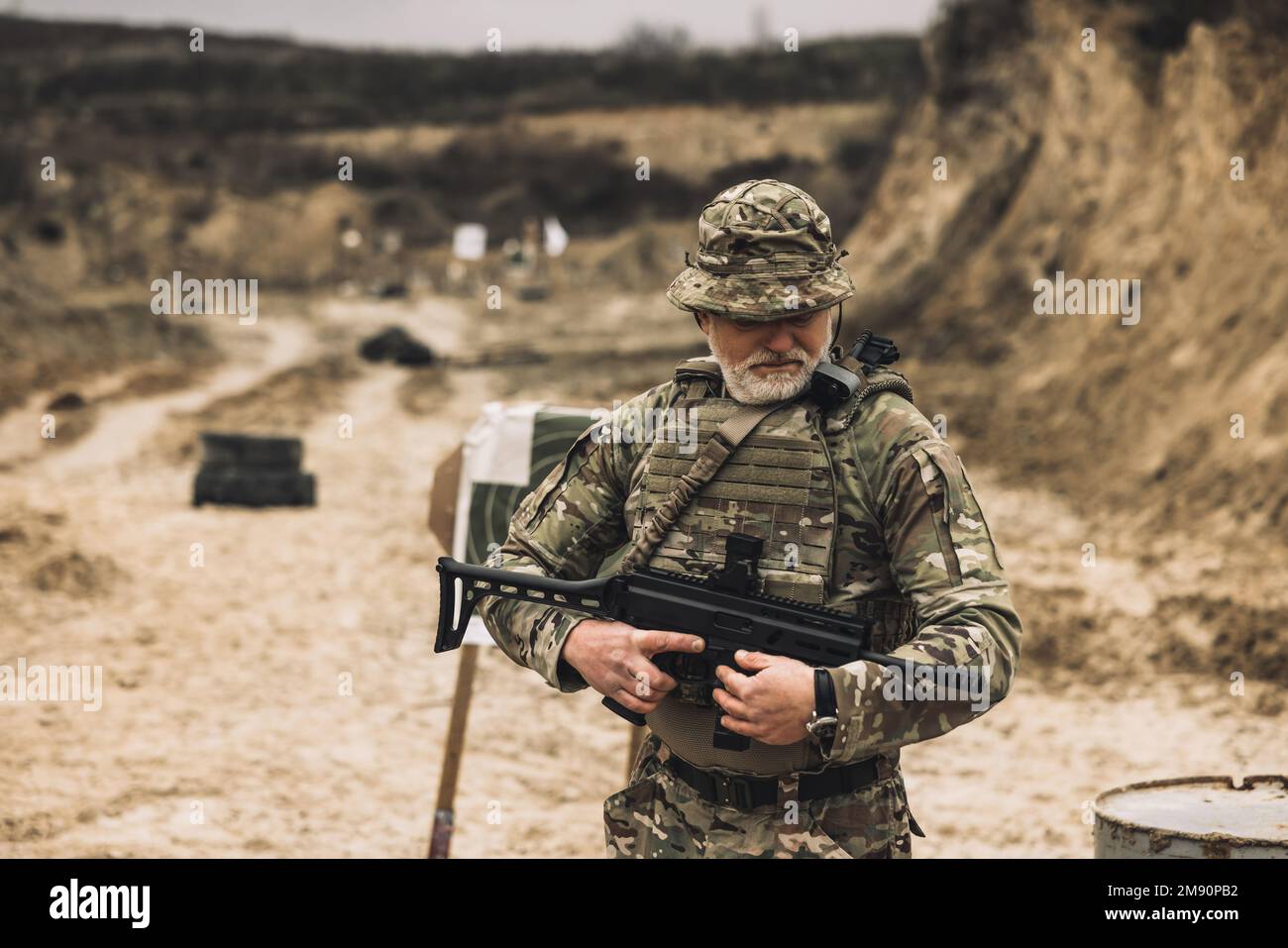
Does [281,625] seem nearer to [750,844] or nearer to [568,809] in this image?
[568,809]

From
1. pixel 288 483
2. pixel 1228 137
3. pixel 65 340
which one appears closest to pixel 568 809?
pixel 288 483

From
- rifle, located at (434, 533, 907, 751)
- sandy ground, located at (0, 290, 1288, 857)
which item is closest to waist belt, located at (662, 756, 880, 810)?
rifle, located at (434, 533, 907, 751)

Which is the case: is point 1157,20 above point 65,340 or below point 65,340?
above

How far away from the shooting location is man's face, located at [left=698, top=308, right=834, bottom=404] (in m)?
3.00

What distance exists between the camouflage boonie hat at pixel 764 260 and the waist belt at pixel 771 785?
37.7 inches

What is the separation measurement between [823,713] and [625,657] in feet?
1.58

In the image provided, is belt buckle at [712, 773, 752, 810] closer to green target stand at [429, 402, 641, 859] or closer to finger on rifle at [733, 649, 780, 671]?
finger on rifle at [733, 649, 780, 671]

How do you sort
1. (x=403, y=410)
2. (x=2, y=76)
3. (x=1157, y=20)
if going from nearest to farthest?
(x=1157, y=20) → (x=403, y=410) → (x=2, y=76)

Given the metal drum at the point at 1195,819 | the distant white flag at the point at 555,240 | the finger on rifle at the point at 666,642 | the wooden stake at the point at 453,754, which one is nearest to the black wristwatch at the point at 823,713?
the finger on rifle at the point at 666,642

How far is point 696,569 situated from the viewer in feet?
10.2

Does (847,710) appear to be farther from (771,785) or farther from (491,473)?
(491,473)

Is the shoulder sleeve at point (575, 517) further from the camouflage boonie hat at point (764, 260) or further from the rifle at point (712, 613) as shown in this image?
the camouflage boonie hat at point (764, 260)

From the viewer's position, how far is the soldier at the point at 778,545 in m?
2.82
